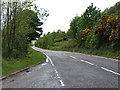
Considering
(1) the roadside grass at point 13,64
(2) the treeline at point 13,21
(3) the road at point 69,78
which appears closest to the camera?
(3) the road at point 69,78

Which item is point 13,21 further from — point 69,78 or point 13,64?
point 69,78

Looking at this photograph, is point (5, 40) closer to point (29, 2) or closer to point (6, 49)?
point (6, 49)

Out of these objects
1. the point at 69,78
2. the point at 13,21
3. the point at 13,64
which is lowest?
the point at 13,64

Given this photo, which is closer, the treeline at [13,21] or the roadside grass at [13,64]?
the roadside grass at [13,64]

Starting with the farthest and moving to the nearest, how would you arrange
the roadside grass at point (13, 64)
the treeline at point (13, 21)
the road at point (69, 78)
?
the treeline at point (13, 21)
the roadside grass at point (13, 64)
the road at point (69, 78)

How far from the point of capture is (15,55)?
23.5m

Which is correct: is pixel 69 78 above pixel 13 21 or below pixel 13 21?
below

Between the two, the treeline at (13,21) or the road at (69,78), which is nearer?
the road at (69,78)

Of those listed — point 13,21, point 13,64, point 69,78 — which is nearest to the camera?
point 69,78

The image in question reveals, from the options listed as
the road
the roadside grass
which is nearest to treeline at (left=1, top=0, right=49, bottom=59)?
the roadside grass

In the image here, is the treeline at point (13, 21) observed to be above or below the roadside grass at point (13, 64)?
above

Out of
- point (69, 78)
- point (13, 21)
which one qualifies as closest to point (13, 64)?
point (13, 21)

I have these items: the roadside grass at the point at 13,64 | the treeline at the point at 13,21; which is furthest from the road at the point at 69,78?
the treeline at the point at 13,21

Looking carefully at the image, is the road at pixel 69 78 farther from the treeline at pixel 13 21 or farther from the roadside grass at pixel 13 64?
the treeline at pixel 13 21
